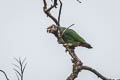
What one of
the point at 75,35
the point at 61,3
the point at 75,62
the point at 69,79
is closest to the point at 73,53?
the point at 75,62

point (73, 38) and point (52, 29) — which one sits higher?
point (52, 29)

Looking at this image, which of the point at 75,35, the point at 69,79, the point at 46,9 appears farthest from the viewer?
the point at 75,35

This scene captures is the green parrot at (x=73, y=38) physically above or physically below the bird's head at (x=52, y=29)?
below

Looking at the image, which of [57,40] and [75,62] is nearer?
[75,62]

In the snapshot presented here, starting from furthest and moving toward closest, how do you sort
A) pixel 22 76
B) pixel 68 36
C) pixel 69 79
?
pixel 68 36 < pixel 69 79 < pixel 22 76

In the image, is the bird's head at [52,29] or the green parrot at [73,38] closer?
the bird's head at [52,29]

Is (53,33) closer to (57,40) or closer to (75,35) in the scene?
(57,40)

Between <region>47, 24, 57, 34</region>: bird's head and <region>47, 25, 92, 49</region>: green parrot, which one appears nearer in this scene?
<region>47, 24, 57, 34</region>: bird's head

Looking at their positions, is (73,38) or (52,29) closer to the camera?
(52,29)

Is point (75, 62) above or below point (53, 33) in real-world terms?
below

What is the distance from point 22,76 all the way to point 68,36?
2.27 m

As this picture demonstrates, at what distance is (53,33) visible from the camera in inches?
241

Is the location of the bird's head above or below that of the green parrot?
above

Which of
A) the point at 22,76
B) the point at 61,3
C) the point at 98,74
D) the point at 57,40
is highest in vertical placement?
the point at 61,3
